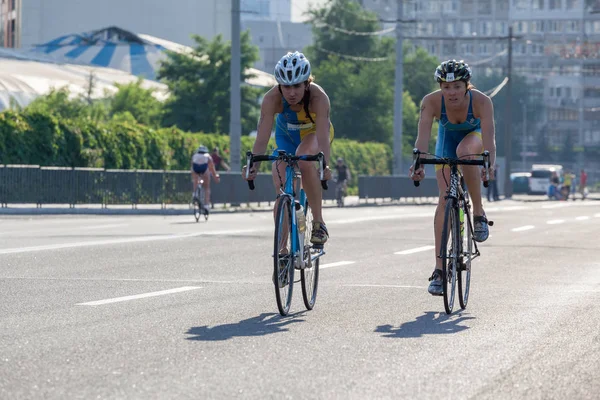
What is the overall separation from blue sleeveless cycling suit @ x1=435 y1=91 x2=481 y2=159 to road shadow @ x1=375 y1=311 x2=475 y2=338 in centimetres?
159

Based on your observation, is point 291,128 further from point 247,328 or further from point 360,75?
point 360,75

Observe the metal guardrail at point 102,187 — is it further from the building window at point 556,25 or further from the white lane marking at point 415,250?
the building window at point 556,25

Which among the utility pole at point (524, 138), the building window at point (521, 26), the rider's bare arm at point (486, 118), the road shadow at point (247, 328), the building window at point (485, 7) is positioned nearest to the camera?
the road shadow at point (247, 328)

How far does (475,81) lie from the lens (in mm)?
151875

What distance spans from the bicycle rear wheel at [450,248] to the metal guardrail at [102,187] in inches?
973

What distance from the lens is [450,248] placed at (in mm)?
9625

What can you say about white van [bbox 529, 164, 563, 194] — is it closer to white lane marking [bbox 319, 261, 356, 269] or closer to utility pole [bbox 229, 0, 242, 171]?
utility pole [bbox 229, 0, 242, 171]

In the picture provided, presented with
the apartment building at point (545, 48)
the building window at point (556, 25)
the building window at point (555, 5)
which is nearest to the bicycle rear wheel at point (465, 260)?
the apartment building at point (545, 48)

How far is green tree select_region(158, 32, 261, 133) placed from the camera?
2756 inches

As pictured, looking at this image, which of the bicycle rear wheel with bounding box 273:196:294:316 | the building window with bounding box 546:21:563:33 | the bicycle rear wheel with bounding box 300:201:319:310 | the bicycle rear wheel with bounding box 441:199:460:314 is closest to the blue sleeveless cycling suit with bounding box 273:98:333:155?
the bicycle rear wheel with bounding box 300:201:319:310

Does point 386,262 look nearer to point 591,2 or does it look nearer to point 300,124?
point 300,124

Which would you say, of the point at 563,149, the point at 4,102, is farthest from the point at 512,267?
the point at 563,149

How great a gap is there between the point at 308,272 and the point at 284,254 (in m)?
0.54

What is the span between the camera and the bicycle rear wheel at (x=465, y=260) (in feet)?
31.7
